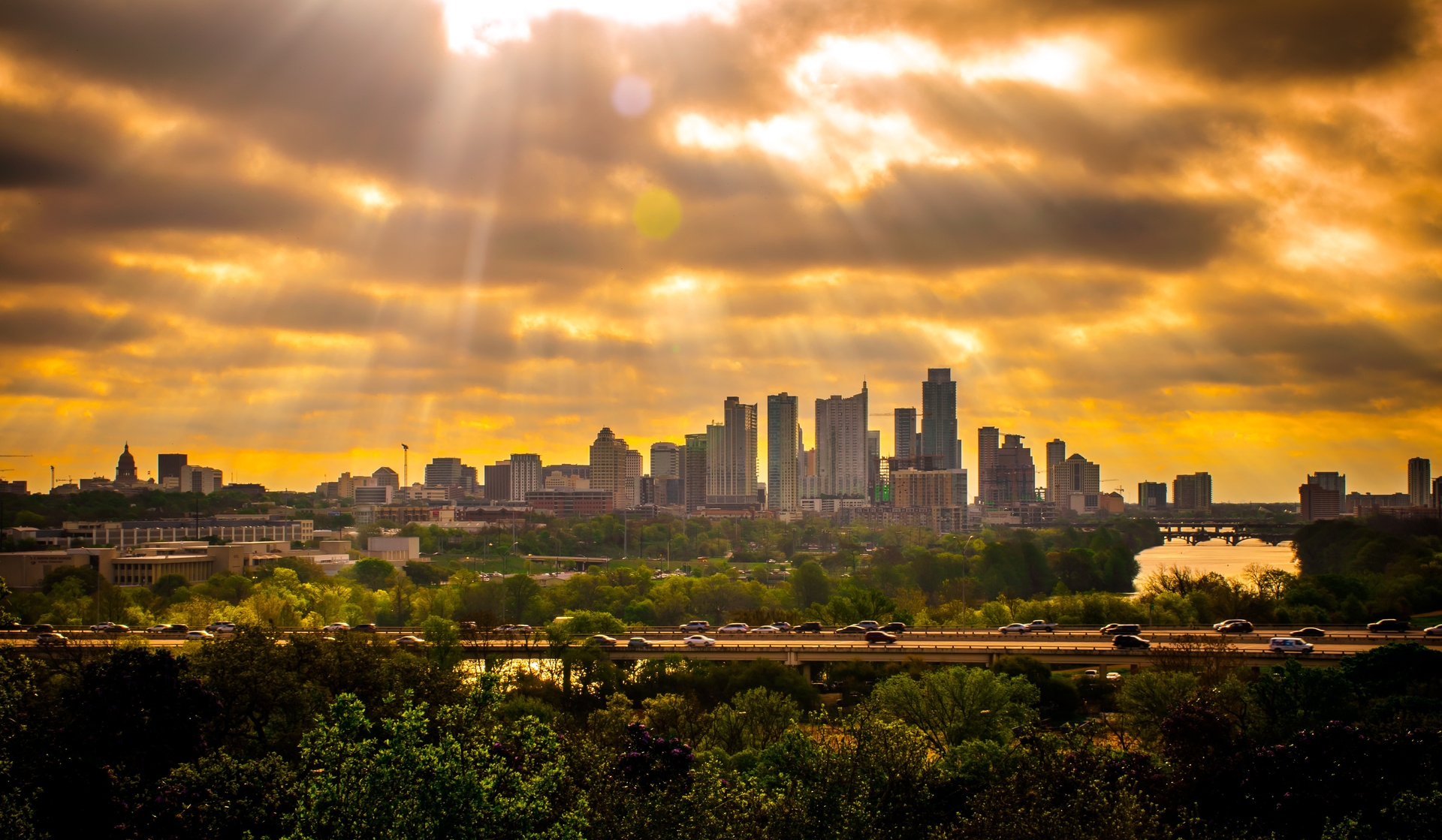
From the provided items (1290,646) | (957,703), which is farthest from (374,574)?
(1290,646)

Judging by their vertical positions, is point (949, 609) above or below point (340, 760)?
below

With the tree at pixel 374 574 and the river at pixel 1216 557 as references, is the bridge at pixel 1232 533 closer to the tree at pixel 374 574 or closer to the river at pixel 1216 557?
the river at pixel 1216 557

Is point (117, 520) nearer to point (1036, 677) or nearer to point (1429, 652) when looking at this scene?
point (1036, 677)

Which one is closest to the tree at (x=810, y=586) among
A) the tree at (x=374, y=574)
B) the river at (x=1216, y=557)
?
the tree at (x=374, y=574)

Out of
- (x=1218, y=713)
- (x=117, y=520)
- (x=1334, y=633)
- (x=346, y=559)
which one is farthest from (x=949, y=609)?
(x=117, y=520)

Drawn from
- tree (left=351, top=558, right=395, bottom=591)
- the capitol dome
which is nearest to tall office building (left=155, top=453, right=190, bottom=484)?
the capitol dome

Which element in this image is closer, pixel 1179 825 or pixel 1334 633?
pixel 1179 825

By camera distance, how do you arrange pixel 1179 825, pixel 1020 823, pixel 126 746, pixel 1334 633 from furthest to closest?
1. pixel 1334 633
2. pixel 126 746
3. pixel 1179 825
4. pixel 1020 823
